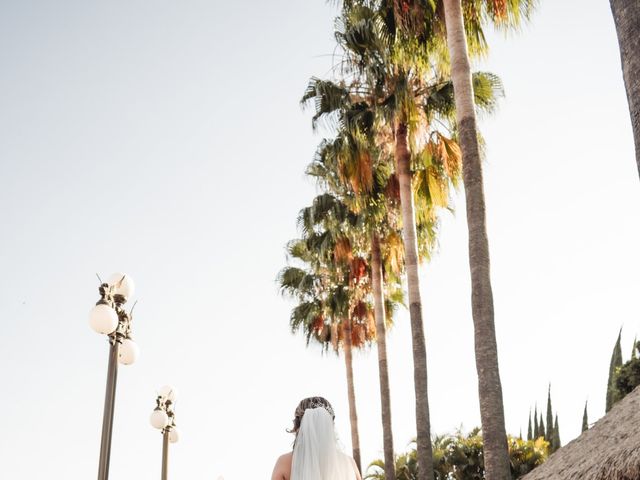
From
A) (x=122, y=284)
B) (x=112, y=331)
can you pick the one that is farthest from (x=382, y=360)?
(x=112, y=331)

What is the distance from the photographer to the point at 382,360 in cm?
2348

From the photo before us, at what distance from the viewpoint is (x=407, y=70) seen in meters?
17.6

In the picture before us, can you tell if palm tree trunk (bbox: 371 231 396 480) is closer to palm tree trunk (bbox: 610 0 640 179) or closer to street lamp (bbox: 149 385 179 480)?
street lamp (bbox: 149 385 179 480)

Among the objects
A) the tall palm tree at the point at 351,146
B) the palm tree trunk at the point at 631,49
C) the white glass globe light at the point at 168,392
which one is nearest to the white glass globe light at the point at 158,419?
the white glass globe light at the point at 168,392

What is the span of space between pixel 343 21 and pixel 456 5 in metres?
5.22

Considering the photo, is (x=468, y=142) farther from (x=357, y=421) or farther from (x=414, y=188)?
(x=357, y=421)

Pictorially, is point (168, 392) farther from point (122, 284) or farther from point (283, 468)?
point (283, 468)

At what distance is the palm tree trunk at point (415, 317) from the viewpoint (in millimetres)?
17031

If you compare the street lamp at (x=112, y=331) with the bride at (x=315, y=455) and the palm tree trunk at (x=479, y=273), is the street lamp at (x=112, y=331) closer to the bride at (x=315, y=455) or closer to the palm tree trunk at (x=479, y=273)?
the bride at (x=315, y=455)

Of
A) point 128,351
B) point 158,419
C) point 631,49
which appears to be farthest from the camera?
point 158,419

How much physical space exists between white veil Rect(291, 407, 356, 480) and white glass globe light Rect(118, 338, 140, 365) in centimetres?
525

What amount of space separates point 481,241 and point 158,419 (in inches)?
268

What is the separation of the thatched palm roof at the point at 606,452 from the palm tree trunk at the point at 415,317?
6036mm

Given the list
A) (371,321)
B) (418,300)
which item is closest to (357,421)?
(371,321)
